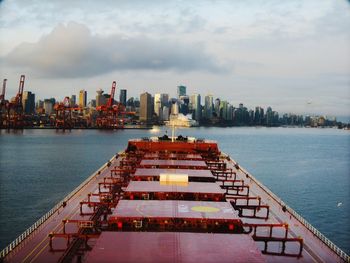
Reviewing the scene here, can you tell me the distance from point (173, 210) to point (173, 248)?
5703 mm

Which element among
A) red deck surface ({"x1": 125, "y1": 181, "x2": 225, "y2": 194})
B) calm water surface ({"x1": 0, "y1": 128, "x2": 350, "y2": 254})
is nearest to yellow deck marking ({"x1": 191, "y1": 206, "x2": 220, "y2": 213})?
red deck surface ({"x1": 125, "y1": 181, "x2": 225, "y2": 194})

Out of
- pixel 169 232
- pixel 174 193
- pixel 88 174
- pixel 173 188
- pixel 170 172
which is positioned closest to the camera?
pixel 169 232

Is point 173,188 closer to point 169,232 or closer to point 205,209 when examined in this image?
point 205,209

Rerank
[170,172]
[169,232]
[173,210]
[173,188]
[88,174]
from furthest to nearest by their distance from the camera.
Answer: [88,174] < [170,172] < [173,188] < [173,210] < [169,232]

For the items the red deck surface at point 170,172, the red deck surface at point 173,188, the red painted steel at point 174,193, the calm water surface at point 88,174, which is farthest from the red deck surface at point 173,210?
the calm water surface at point 88,174

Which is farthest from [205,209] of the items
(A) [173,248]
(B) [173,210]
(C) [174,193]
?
(A) [173,248]

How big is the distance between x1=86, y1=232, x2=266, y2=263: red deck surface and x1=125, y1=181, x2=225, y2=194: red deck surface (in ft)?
28.6

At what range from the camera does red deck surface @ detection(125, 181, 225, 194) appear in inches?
1064

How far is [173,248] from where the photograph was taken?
640 inches

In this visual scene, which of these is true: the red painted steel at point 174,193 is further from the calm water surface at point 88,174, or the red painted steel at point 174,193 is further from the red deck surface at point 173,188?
the calm water surface at point 88,174

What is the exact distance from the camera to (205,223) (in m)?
20.1

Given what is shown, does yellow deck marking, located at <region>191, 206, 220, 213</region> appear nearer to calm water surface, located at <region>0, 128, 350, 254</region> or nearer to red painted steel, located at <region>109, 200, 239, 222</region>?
red painted steel, located at <region>109, 200, 239, 222</region>

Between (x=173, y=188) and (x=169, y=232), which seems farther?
(x=173, y=188)

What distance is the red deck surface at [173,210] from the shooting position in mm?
20781
